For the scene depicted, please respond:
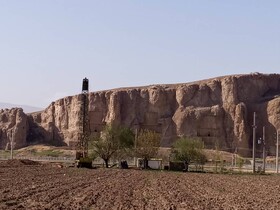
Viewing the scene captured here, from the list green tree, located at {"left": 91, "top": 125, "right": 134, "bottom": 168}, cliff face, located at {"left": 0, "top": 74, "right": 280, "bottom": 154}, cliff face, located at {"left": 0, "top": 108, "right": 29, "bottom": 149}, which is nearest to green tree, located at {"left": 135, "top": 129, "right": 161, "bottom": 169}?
green tree, located at {"left": 91, "top": 125, "right": 134, "bottom": 168}

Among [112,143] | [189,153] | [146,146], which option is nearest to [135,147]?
[146,146]

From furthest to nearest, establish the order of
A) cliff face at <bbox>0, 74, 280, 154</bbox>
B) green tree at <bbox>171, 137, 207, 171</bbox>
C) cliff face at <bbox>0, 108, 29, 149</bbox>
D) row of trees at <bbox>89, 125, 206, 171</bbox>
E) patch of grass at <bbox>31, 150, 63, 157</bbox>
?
cliff face at <bbox>0, 108, 29, 149</bbox> < cliff face at <bbox>0, 74, 280, 154</bbox> < patch of grass at <bbox>31, 150, 63, 157</bbox> < row of trees at <bbox>89, 125, 206, 171</bbox> < green tree at <bbox>171, 137, 207, 171</bbox>

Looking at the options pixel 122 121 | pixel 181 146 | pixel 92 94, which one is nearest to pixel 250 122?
pixel 122 121

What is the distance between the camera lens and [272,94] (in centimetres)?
12256

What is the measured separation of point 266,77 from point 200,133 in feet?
65.3

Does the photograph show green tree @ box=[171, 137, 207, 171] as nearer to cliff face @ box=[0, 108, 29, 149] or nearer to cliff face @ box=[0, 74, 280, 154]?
cliff face @ box=[0, 74, 280, 154]

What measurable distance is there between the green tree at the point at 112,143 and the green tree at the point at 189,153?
796 centimetres

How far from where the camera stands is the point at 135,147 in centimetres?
8069

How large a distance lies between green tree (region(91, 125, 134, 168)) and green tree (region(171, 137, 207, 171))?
7963mm

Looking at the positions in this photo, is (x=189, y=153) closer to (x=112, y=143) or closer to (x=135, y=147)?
(x=135, y=147)

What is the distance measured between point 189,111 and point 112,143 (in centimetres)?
4397

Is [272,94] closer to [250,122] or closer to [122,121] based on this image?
[250,122]

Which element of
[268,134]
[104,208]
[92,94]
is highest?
[92,94]

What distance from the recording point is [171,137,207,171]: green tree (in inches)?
2913
